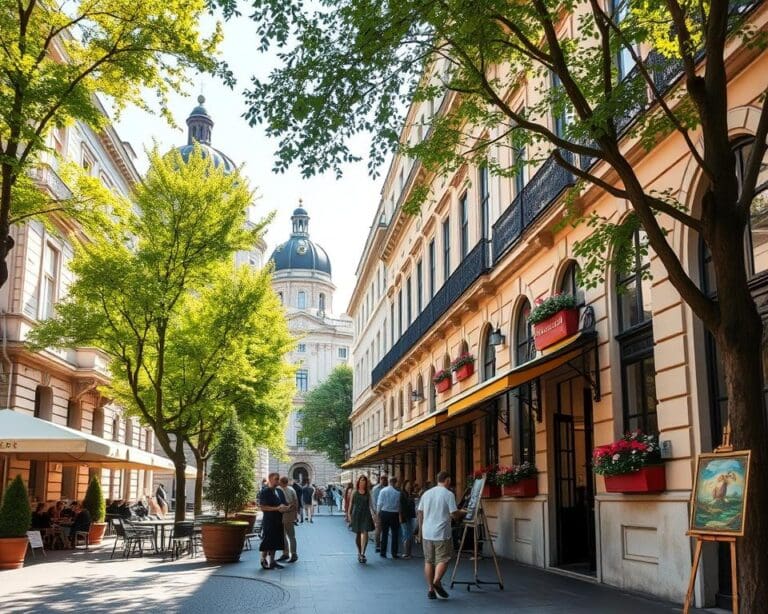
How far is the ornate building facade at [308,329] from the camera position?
101 meters

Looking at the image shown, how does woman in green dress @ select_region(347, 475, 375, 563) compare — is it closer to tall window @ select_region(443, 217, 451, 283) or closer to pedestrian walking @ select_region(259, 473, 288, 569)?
pedestrian walking @ select_region(259, 473, 288, 569)

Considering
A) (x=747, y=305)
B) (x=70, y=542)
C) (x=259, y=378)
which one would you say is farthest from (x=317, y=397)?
(x=747, y=305)

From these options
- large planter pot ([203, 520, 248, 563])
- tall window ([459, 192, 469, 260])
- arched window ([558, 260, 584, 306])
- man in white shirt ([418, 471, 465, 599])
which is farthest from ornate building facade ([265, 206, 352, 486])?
man in white shirt ([418, 471, 465, 599])

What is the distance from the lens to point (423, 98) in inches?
392

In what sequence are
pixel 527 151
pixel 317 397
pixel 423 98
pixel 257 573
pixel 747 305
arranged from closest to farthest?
pixel 747 305, pixel 423 98, pixel 257 573, pixel 527 151, pixel 317 397

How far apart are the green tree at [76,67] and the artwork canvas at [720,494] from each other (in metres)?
8.63

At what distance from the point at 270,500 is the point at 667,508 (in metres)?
8.38

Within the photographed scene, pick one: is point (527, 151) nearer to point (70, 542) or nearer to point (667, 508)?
point (667, 508)

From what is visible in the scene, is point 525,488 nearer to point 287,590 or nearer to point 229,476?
point 287,590

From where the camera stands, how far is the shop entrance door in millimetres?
14883

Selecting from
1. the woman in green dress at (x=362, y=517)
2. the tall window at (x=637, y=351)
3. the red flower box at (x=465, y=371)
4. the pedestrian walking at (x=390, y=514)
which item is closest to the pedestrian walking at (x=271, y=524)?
the woman in green dress at (x=362, y=517)

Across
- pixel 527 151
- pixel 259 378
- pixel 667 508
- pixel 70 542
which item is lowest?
pixel 70 542

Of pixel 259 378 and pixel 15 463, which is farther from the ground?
pixel 259 378

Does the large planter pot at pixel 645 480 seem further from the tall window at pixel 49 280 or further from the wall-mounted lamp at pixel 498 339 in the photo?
the tall window at pixel 49 280
